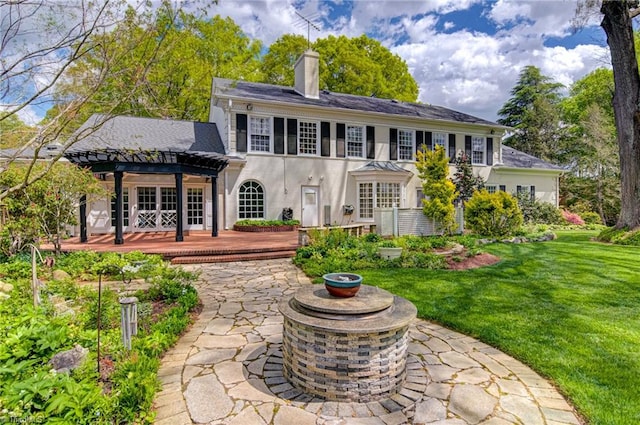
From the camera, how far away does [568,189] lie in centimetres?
2553

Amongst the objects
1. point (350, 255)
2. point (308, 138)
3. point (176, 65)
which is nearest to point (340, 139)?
point (308, 138)

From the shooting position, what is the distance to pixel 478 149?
19.2 m

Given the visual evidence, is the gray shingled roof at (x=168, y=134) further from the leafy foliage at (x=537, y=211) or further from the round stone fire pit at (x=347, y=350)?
the leafy foliage at (x=537, y=211)

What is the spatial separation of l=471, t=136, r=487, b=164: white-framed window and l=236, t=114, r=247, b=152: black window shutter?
1287 centimetres

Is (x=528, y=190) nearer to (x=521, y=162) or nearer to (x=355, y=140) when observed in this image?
(x=521, y=162)

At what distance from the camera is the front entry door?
1573 cm

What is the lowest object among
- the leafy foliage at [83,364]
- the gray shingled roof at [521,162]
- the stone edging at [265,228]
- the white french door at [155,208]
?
the leafy foliage at [83,364]

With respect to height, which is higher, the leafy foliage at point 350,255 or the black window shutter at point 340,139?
the black window shutter at point 340,139

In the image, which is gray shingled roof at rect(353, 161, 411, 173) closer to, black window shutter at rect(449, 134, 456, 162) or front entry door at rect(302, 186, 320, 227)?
front entry door at rect(302, 186, 320, 227)

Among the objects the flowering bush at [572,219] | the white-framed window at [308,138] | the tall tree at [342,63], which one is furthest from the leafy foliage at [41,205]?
the flowering bush at [572,219]

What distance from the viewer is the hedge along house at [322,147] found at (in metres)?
14.6

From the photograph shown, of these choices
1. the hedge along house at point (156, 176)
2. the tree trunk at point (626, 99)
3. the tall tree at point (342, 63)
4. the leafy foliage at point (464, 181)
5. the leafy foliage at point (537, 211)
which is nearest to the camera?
the hedge along house at point (156, 176)

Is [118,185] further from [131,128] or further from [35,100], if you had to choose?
[35,100]

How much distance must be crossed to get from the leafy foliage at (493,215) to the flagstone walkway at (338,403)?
888 centimetres
